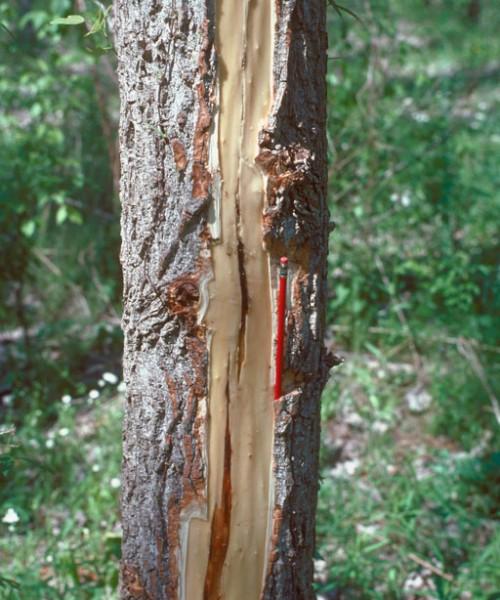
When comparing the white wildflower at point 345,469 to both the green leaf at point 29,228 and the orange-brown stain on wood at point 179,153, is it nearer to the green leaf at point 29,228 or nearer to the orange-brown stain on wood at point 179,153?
the green leaf at point 29,228

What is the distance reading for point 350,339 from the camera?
491 cm

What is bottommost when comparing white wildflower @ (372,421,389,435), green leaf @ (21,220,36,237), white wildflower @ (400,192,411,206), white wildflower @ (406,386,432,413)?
white wildflower @ (372,421,389,435)

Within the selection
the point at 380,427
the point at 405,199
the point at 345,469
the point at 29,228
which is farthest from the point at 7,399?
the point at 405,199

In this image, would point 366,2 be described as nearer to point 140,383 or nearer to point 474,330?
point 474,330

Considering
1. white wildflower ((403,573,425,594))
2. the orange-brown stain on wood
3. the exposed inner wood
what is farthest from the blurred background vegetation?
the orange-brown stain on wood

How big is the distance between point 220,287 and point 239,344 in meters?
0.15

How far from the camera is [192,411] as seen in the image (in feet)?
6.64

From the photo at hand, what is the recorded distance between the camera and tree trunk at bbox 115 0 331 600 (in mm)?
1864

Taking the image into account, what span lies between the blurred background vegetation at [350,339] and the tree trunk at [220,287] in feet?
3.61

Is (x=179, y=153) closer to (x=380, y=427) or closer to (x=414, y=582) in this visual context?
(x=414, y=582)

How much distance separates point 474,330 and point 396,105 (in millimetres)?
1871

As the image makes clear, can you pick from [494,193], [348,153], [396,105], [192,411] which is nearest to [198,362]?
[192,411]

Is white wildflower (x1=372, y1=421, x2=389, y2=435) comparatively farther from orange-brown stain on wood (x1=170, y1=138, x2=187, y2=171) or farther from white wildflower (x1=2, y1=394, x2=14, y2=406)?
orange-brown stain on wood (x1=170, y1=138, x2=187, y2=171)

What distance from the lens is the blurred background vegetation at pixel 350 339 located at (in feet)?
11.1
